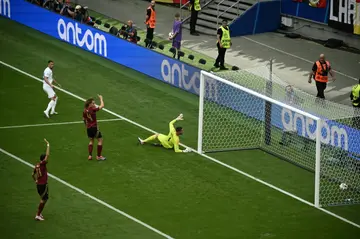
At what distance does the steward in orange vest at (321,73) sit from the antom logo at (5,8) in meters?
15.2

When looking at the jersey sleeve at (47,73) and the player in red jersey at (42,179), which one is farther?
the jersey sleeve at (47,73)

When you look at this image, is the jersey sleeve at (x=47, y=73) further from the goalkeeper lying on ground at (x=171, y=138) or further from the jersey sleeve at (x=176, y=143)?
the jersey sleeve at (x=176, y=143)

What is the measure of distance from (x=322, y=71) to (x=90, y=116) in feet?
28.0

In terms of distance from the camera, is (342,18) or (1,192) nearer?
(1,192)

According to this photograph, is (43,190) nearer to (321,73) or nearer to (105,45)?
(321,73)

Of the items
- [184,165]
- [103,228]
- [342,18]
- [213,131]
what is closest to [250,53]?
[342,18]

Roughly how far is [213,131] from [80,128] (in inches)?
160

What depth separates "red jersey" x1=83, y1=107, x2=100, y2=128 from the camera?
28.8 meters

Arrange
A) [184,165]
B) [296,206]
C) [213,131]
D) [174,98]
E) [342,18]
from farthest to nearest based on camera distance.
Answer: [342,18] < [174,98] < [213,131] < [184,165] < [296,206]

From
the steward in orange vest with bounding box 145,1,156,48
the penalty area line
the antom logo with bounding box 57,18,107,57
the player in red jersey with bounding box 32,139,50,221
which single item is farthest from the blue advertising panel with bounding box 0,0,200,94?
the player in red jersey with bounding box 32,139,50,221

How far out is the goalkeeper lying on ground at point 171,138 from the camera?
30.1 m

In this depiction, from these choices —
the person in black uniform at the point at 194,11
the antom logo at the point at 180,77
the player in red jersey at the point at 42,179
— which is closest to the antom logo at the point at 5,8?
the person in black uniform at the point at 194,11

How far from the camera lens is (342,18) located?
3969cm

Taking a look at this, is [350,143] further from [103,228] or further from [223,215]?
[103,228]
